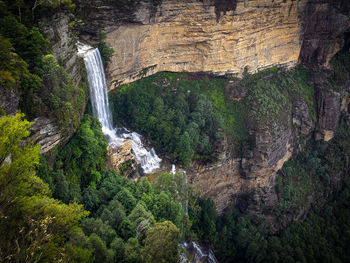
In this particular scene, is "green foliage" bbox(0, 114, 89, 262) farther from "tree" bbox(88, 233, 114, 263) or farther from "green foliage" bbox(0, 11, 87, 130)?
"green foliage" bbox(0, 11, 87, 130)

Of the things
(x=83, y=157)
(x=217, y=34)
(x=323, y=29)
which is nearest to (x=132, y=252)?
(x=83, y=157)

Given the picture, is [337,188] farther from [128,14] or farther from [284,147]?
[128,14]

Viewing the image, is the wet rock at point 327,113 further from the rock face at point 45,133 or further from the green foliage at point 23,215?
the green foliage at point 23,215

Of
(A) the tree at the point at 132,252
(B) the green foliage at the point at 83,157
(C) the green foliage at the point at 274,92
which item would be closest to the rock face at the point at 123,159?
(B) the green foliage at the point at 83,157

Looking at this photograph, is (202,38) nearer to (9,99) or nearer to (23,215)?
(9,99)

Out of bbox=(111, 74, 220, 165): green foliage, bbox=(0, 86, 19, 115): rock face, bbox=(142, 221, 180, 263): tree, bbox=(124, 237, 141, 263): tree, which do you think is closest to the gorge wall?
bbox=(111, 74, 220, 165): green foliage
